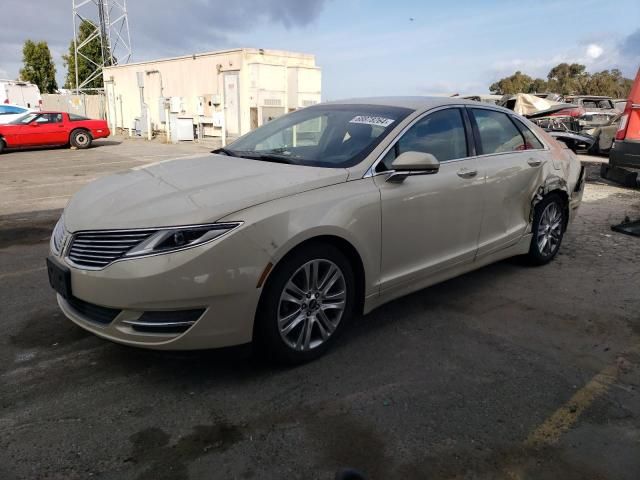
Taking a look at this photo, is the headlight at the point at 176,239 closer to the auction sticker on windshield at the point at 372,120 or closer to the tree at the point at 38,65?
the auction sticker on windshield at the point at 372,120

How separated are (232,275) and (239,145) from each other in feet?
5.95

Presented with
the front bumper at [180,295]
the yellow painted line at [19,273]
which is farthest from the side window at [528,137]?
the yellow painted line at [19,273]

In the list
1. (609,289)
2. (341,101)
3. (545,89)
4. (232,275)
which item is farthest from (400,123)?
(545,89)

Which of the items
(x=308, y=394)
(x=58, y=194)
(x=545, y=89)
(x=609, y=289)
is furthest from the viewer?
(x=545, y=89)

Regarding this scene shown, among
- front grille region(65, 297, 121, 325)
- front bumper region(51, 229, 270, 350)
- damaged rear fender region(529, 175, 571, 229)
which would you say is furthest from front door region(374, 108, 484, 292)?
→ front grille region(65, 297, 121, 325)

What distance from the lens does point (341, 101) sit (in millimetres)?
4465

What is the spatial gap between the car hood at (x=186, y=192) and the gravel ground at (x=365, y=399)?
2.48 ft

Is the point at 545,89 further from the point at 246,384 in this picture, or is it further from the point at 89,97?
the point at 246,384

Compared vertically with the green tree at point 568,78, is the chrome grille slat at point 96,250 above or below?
below

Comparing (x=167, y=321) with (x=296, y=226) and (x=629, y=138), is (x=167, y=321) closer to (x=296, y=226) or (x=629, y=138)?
(x=296, y=226)

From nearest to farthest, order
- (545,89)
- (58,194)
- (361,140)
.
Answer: (361,140) < (58,194) < (545,89)

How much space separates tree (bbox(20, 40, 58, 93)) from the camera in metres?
43.3

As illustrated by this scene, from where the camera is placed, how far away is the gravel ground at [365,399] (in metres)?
2.42

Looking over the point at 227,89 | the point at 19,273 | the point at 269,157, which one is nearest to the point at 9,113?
the point at 227,89
